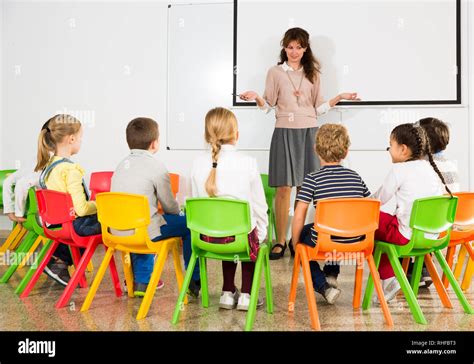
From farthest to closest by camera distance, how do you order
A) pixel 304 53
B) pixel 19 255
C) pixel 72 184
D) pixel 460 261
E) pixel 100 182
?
pixel 304 53 < pixel 100 182 < pixel 19 255 < pixel 460 261 < pixel 72 184

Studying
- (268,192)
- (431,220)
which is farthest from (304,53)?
(431,220)

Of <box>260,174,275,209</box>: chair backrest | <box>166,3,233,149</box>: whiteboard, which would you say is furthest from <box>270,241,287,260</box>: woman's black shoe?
<box>166,3,233,149</box>: whiteboard

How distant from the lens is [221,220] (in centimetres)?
266

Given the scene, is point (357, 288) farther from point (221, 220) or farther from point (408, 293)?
point (221, 220)

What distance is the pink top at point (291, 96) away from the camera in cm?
459

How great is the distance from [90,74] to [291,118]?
2.04 meters

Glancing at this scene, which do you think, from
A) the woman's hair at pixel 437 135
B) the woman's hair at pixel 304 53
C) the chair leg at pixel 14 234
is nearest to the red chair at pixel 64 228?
the chair leg at pixel 14 234

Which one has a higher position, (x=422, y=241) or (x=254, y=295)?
(x=422, y=241)

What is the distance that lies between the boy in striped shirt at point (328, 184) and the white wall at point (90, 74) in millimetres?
2215

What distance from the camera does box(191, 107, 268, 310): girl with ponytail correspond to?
2.83 m

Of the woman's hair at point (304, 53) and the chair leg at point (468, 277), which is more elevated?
the woman's hair at point (304, 53)

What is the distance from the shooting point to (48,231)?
3.11 m

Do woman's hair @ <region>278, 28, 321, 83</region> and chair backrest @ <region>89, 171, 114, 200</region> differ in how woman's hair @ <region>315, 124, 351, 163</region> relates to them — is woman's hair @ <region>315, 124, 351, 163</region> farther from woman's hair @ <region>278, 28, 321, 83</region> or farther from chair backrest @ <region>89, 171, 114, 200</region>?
chair backrest @ <region>89, 171, 114, 200</region>

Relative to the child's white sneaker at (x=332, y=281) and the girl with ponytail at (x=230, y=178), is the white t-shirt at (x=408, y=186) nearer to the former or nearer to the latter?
the child's white sneaker at (x=332, y=281)
